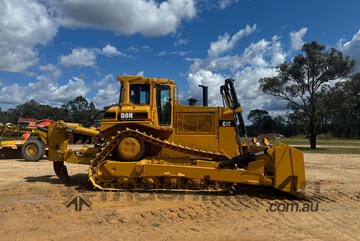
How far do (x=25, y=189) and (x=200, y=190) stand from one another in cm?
493

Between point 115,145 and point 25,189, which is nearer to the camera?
point 115,145

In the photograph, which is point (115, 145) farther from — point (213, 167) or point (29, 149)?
point (29, 149)

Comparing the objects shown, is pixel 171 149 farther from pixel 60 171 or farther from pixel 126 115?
pixel 60 171

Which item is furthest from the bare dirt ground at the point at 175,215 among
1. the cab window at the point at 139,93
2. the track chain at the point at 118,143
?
the cab window at the point at 139,93

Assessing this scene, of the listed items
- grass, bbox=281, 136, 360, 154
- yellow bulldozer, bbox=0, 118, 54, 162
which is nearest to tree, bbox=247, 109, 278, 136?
grass, bbox=281, 136, 360, 154

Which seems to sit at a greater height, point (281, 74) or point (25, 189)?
point (281, 74)

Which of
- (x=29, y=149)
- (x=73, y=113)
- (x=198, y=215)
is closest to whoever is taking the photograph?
(x=198, y=215)

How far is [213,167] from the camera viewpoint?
250 inches

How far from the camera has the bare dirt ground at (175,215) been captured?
13.5 ft

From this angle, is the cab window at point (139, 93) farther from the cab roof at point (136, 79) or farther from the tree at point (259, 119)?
the tree at point (259, 119)

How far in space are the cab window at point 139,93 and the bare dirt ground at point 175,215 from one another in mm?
2511

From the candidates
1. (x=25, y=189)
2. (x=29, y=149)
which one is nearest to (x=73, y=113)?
(x=29, y=149)

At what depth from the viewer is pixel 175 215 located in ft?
16.3

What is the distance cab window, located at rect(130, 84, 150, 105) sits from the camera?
22.9 feet
